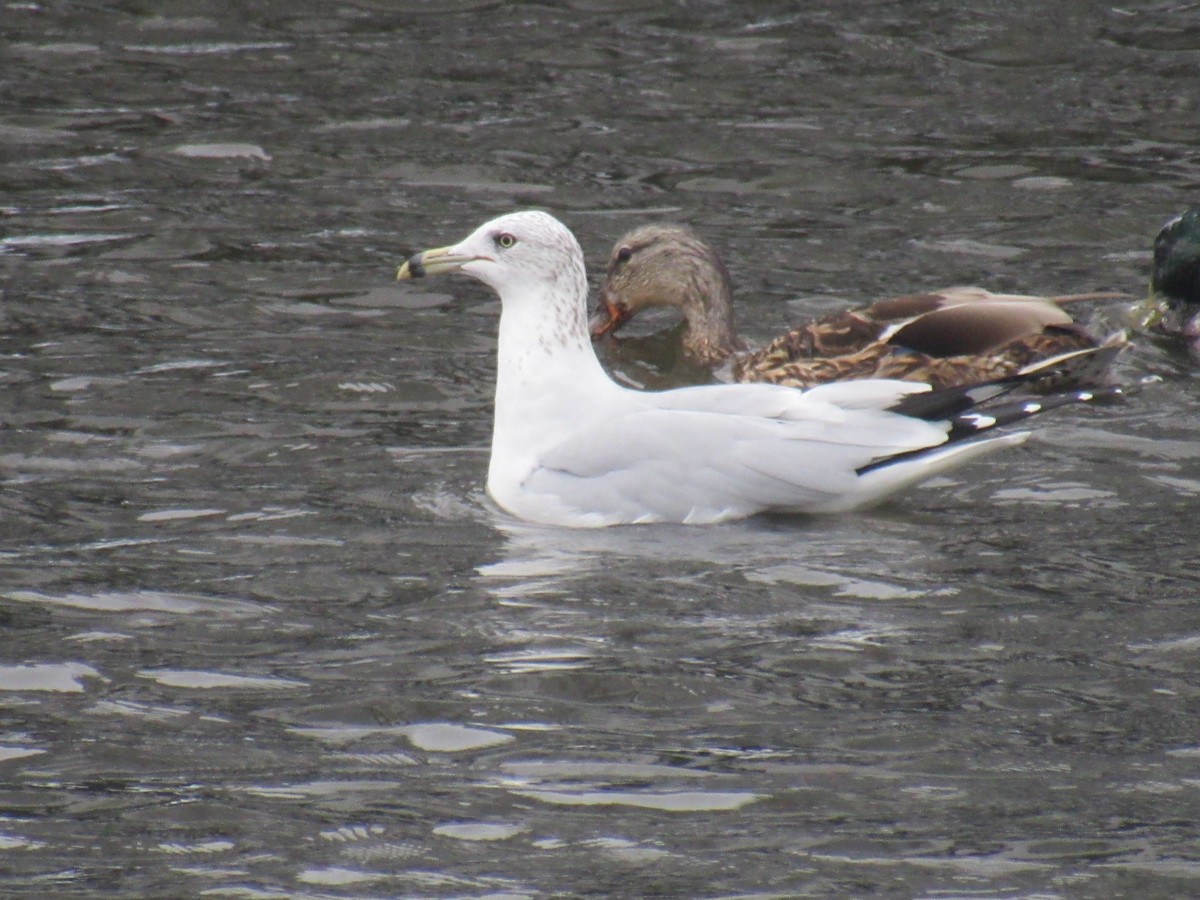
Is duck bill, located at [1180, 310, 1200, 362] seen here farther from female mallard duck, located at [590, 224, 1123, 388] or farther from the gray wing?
the gray wing

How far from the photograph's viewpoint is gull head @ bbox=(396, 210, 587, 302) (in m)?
8.56

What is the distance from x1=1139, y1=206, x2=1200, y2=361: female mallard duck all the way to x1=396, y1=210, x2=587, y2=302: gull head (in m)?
3.70

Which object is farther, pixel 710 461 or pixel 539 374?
pixel 539 374

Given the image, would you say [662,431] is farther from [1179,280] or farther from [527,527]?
[1179,280]

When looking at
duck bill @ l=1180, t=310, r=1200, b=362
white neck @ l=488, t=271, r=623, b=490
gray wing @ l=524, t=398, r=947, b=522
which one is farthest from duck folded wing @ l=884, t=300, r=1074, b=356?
white neck @ l=488, t=271, r=623, b=490

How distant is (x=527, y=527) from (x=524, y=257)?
1.19 m

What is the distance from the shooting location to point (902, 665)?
6.45 m

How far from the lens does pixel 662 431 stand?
802cm

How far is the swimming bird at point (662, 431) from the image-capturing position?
7.96 m

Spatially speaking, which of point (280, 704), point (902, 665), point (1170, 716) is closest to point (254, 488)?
point (280, 704)

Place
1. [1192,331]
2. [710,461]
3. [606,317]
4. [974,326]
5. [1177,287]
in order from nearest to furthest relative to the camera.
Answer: [710,461], [974,326], [1192,331], [1177,287], [606,317]

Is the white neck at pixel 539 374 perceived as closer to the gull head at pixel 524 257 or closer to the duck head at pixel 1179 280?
the gull head at pixel 524 257

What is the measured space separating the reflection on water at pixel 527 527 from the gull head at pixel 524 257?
0.85 m

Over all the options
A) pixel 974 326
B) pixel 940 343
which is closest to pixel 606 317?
pixel 940 343
